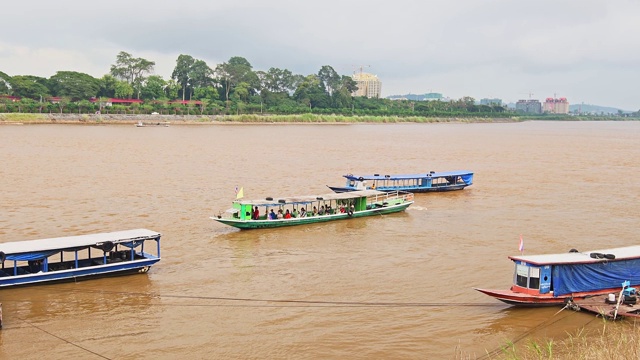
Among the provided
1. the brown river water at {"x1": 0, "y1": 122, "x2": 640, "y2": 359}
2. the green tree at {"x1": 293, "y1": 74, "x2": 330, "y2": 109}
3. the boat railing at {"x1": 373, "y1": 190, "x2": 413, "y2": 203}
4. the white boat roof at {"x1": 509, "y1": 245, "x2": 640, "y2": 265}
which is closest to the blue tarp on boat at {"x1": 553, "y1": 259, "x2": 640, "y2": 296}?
the white boat roof at {"x1": 509, "y1": 245, "x2": 640, "y2": 265}

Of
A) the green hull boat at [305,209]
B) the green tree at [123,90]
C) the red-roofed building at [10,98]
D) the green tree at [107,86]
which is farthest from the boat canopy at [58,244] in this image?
the green tree at [107,86]

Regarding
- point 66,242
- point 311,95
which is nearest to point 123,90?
point 311,95

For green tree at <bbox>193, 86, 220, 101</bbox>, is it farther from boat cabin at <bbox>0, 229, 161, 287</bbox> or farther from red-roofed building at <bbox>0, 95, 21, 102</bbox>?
boat cabin at <bbox>0, 229, 161, 287</bbox>

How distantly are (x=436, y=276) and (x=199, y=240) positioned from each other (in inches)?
397

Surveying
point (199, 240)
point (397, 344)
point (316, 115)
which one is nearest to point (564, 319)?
point (397, 344)

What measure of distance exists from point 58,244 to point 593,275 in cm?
1586

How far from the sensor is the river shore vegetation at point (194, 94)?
114 m

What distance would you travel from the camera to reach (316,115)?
14238 centimetres

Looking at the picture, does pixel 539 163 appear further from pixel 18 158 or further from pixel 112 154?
pixel 18 158

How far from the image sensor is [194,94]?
138 m

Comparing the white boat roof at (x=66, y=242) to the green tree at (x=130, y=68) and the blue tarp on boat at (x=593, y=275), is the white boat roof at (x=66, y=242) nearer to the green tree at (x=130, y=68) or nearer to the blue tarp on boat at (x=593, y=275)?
the blue tarp on boat at (x=593, y=275)

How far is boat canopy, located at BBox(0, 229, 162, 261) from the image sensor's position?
18500 mm

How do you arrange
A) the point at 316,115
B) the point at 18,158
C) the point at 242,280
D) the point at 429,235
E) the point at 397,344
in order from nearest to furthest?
the point at 397,344 → the point at 242,280 → the point at 429,235 → the point at 18,158 → the point at 316,115

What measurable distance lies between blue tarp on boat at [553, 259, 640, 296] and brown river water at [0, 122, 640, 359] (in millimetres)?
798
